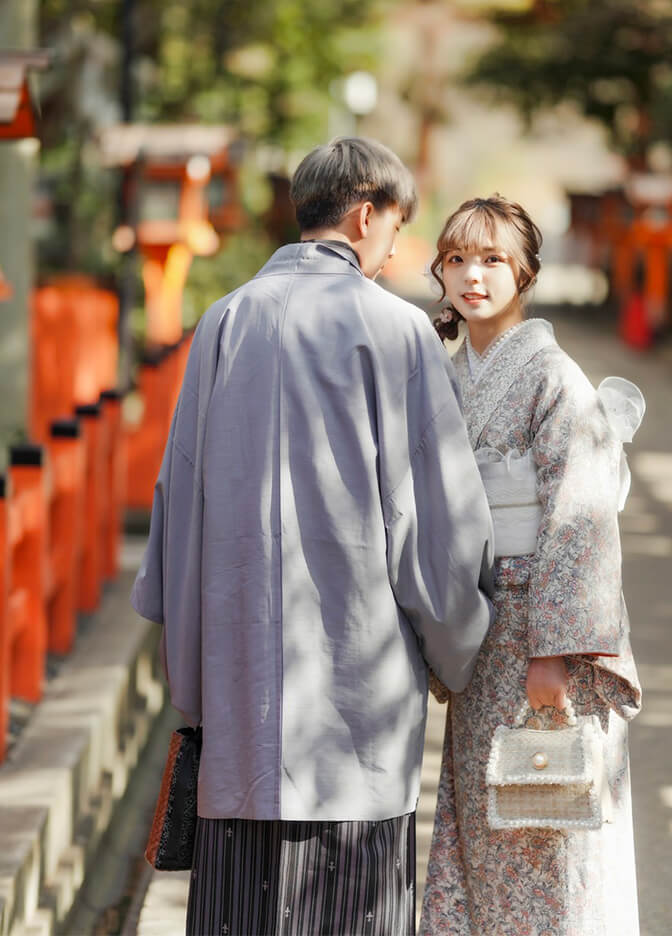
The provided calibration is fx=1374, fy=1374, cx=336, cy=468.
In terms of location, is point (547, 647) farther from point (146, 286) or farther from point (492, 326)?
point (146, 286)

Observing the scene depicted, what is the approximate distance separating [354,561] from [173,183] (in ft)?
27.2

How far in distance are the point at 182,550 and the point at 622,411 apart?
0.86m

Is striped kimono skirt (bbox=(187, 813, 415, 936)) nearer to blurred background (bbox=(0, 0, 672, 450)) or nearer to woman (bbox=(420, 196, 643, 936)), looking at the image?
woman (bbox=(420, 196, 643, 936))

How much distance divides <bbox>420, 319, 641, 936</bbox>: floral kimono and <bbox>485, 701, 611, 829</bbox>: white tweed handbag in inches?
2.3

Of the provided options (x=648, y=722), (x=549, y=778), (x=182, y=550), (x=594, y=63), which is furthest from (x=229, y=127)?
(x=549, y=778)

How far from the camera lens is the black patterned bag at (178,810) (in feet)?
8.14

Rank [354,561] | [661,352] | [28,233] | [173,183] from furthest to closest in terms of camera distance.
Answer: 1. [661,352]
2. [173,183]
3. [28,233]
4. [354,561]

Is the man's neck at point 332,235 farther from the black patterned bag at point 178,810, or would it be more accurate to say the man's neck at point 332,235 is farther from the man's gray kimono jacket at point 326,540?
the black patterned bag at point 178,810

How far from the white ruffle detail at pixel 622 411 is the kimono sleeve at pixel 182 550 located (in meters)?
0.76

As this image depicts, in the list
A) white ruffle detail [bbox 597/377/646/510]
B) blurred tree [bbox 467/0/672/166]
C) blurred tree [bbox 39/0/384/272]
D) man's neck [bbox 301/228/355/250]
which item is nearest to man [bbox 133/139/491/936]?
man's neck [bbox 301/228/355/250]

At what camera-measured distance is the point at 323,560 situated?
91.6 inches

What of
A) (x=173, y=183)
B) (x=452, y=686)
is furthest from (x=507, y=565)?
(x=173, y=183)

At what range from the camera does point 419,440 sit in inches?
92.3

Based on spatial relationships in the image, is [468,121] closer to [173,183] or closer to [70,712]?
[173,183]
